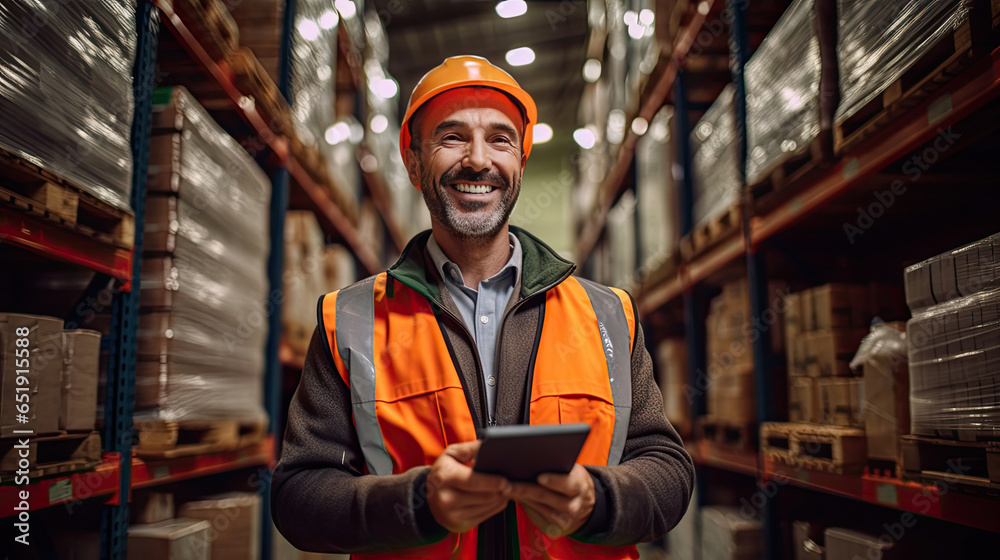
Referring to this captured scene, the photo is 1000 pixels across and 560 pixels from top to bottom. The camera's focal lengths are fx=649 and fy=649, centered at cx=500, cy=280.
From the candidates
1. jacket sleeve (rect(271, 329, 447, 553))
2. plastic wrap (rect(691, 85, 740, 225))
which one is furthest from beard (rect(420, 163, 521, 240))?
plastic wrap (rect(691, 85, 740, 225))

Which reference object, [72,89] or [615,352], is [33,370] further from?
[615,352]

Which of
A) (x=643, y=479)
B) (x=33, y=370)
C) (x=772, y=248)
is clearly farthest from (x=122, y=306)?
(x=772, y=248)

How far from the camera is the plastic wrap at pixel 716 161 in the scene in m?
3.91

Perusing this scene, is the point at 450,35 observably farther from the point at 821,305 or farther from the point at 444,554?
the point at 444,554

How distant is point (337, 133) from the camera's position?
5.94 metres

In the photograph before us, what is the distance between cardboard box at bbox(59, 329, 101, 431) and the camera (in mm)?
2199

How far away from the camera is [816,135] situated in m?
2.71

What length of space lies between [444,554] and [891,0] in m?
2.34

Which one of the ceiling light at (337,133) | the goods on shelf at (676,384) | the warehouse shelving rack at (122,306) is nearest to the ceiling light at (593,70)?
the ceiling light at (337,133)

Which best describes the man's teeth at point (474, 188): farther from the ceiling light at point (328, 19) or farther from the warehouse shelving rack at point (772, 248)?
the ceiling light at point (328, 19)

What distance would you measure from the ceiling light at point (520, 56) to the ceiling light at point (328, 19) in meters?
5.24

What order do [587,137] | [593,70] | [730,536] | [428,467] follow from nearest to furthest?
[428,467] → [730,536] → [593,70] → [587,137]

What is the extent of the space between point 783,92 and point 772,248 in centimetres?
84

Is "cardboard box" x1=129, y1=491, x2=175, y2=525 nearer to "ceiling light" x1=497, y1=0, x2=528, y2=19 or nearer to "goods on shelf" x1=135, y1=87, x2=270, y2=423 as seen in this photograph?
"goods on shelf" x1=135, y1=87, x2=270, y2=423
